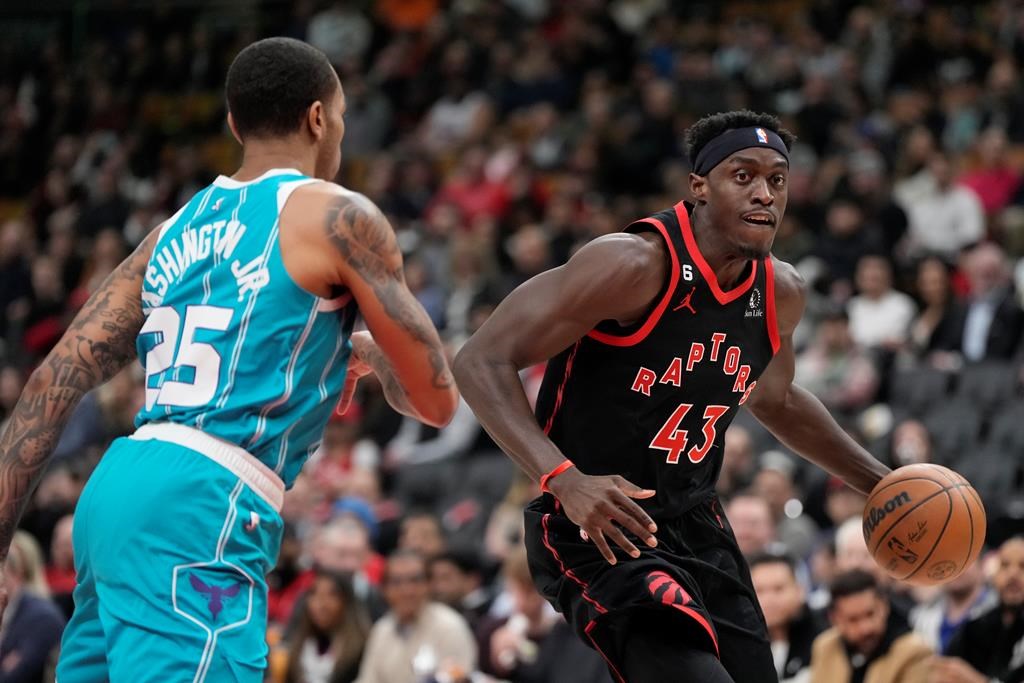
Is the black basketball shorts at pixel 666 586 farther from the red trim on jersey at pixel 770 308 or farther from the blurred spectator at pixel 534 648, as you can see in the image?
the blurred spectator at pixel 534 648

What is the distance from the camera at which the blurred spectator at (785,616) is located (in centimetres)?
689

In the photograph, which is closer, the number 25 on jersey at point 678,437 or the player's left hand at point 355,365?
the player's left hand at point 355,365

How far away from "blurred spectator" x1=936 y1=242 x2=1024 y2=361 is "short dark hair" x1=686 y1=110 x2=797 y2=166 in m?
6.13

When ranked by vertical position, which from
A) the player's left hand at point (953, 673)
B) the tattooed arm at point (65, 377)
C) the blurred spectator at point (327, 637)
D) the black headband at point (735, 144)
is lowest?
the blurred spectator at point (327, 637)

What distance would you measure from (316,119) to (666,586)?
1628 millimetres

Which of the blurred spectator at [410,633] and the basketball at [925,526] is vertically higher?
the basketball at [925,526]

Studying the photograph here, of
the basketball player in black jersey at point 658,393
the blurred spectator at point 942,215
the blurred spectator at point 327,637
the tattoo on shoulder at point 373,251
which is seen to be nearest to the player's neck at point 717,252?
the basketball player in black jersey at point 658,393

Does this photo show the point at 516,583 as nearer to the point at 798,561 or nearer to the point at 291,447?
A: the point at 798,561

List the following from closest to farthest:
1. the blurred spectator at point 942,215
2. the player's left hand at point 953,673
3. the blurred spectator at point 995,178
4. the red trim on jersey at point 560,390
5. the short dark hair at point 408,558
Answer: the red trim on jersey at point 560,390
the player's left hand at point 953,673
the short dark hair at point 408,558
the blurred spectator at point 942,215
the blurred spectator at point 995,178

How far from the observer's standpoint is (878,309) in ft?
36.3

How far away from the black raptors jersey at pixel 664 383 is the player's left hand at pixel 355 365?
0.78 meters

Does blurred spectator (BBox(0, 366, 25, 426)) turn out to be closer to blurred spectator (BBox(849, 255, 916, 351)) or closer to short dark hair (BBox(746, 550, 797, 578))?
blurred spectator (BBox(849, 255, 916, 351))

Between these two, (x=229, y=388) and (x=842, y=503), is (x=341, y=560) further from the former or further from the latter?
(x=229, y=388)

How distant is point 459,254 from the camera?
517 inches
